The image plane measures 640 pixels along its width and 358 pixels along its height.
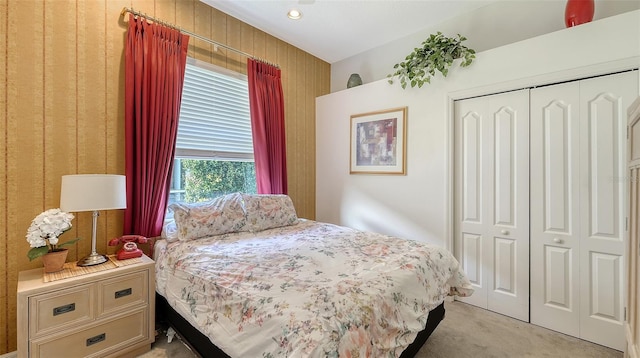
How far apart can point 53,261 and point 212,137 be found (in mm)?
1593

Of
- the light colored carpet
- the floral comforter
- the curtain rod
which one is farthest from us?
the curtain rod

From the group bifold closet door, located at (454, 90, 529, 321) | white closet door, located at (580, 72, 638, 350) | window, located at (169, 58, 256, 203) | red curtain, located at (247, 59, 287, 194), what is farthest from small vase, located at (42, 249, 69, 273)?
white closet door, located at (580, 72, 638, 350)

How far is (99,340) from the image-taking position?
5.48ft

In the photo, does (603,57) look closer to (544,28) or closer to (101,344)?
(544,28)

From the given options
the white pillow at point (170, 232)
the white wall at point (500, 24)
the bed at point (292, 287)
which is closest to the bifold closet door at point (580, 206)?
the white wall at point (500, 24)

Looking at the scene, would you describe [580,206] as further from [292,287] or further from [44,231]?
[44,231]

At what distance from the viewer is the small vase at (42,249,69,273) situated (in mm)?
1654

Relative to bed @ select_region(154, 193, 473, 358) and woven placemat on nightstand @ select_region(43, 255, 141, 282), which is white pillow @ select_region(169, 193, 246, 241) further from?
woven placemat on nightstand @ select_region(43, 255, 141, 282)

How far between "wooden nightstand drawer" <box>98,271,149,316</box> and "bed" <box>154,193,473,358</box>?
139 millimetres

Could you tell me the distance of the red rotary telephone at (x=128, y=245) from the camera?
194 cm

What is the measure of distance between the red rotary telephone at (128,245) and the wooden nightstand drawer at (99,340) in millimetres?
400

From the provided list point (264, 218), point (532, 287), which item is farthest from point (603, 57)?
point (264, 218)

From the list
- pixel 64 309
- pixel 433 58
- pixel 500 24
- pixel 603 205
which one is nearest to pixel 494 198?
pixel 603 205

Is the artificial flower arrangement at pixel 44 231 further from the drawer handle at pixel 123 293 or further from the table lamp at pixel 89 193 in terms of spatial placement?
the drawer handle at pixel 123 293
